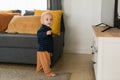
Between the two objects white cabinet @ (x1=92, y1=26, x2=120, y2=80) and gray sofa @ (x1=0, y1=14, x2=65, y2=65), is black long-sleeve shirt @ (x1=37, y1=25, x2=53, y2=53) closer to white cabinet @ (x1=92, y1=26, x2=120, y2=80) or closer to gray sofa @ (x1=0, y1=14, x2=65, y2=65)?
gray sofa @ (x1=0, y1=14, x2=65, y2=65)

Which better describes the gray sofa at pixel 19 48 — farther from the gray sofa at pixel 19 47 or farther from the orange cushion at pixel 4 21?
the orange cushion at pixel 4 21

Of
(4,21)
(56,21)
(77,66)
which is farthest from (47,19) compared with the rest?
(4,21)

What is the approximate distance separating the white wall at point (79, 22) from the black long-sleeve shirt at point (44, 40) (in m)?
1.42

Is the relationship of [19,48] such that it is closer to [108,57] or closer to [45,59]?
[45,59]

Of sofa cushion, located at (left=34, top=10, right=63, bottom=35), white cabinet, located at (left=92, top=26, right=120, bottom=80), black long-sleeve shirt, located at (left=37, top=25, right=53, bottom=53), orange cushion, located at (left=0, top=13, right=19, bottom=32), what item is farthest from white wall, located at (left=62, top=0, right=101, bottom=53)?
white cabinet, located at (left=92, top=26, right=120, bottom=80)

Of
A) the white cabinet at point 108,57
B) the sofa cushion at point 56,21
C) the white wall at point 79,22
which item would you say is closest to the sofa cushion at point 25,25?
the sofa cushion at point 56,21

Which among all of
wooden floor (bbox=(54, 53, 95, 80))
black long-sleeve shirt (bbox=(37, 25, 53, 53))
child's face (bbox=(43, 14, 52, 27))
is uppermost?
child's face (bbox=(43, 14, 52, 27))

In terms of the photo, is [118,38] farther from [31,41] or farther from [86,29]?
[86,29]

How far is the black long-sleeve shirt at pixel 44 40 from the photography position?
2.97 m

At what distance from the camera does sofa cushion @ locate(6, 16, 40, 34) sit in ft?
11.5

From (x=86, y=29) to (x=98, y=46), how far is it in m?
1.95

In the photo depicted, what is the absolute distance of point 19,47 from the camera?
10.9 feet

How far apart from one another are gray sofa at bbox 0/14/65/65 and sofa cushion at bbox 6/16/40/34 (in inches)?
6.4

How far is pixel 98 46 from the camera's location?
243cm
